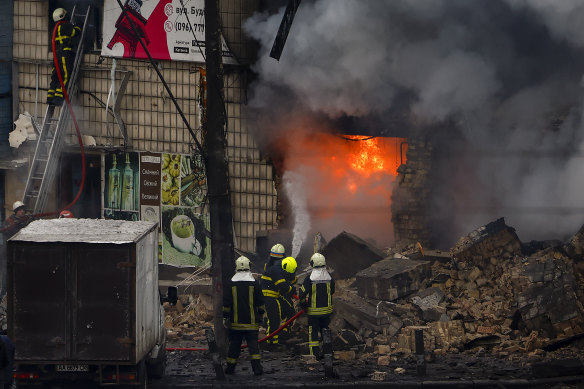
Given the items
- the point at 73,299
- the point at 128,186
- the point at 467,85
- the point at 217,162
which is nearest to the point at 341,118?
the point at 467,85

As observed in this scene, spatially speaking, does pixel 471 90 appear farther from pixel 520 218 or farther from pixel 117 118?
pixel 117 118

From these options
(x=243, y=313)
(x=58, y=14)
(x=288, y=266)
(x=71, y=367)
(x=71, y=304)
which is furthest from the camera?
(x=58, y=14)

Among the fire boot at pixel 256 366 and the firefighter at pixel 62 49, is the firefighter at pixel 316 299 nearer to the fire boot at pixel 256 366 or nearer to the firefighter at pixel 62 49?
the fire boot at pixel 256 366

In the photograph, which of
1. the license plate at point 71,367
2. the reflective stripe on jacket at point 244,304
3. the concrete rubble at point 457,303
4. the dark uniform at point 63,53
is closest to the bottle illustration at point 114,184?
the dark uniform at point 63,53

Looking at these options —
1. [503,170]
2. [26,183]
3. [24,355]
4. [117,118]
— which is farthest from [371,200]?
[24,355]

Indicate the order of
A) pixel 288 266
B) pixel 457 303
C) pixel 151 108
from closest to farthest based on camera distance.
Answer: pixel 288 266 < pixel 457 303 < pixel 151 108

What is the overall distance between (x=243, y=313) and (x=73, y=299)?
9.61 ft

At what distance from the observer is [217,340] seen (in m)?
13.0

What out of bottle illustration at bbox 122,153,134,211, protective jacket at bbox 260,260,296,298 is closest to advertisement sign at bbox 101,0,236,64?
bottle illustration at bbox 122,153,134,211

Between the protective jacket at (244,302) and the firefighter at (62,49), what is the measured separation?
6.89 meters

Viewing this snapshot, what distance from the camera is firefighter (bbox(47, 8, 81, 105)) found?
16703 mm

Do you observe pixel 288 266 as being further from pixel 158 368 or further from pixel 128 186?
pixel 128 186

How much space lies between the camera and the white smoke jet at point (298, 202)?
669 inches

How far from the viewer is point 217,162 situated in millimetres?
12414
